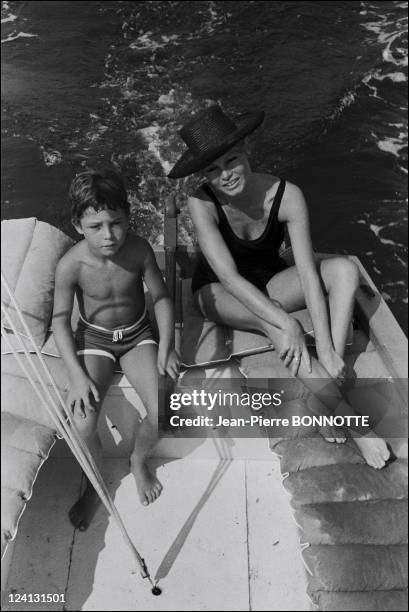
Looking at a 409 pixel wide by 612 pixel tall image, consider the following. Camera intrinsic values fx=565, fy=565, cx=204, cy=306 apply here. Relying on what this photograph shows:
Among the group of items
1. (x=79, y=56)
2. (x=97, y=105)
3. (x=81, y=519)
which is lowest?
(x=81, y=519)

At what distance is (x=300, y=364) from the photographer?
2264 mm

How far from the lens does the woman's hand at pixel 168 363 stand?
7.73ft

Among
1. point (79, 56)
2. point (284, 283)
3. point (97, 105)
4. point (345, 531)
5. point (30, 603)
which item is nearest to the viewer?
point (345, 531)

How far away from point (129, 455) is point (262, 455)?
62 cm

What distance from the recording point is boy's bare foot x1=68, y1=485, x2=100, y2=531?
239 centimetres

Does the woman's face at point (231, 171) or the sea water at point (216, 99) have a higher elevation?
the sea water at point (216, 99)

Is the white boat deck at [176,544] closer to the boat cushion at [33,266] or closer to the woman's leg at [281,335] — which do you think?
the woman's leg at [281,335]

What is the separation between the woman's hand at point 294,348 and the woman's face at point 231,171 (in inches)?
23.8

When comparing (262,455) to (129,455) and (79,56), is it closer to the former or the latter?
(129,455)

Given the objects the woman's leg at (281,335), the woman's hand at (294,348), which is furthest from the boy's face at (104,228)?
the woman's hand at (294,348)

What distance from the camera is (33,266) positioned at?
8.51 ft

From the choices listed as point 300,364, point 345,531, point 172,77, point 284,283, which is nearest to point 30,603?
point 345,531

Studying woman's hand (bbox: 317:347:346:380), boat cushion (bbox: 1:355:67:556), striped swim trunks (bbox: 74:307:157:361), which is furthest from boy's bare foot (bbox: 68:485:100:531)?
woman's hand (bbox: 317:347:346:380)

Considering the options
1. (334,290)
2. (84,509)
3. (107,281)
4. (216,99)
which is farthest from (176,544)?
(216,99)
